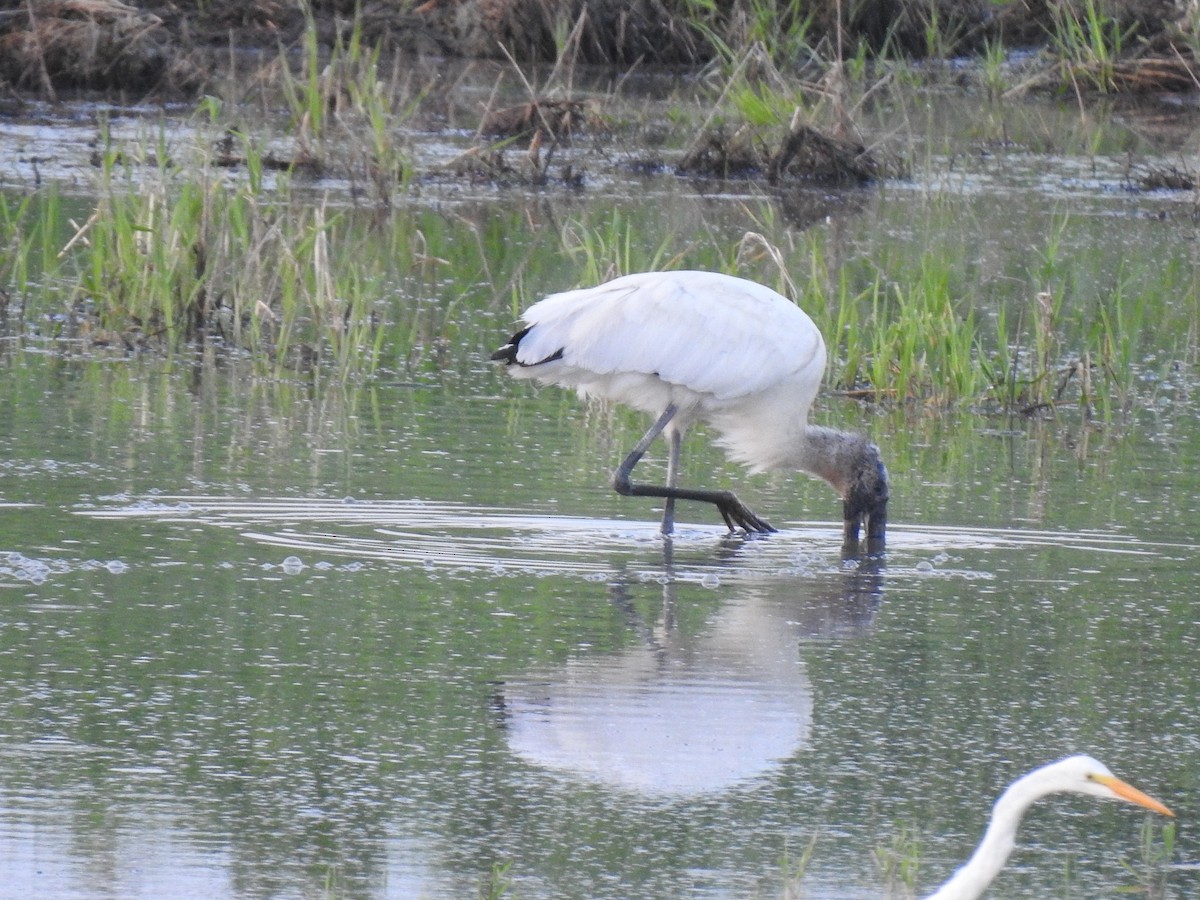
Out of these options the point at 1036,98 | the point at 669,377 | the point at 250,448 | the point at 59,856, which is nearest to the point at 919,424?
the point at 669,377

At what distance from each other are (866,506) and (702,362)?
2.31ft

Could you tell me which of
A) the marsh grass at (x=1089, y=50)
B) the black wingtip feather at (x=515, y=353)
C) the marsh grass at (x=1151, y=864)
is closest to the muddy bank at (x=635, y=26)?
the marsh grass at (x=1089, y=50)

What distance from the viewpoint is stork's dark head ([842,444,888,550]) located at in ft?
23.7

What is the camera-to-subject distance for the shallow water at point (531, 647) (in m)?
4.11

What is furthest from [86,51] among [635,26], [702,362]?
[702,362]

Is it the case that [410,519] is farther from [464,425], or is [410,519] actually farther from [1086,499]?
[1086,499]

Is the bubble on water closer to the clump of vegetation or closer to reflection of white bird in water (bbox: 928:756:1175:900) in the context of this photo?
reflection of white bird in water (bbox: 928:756:1175:900)

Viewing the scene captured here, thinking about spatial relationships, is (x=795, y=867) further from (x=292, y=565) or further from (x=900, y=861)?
(x=292, y=565)

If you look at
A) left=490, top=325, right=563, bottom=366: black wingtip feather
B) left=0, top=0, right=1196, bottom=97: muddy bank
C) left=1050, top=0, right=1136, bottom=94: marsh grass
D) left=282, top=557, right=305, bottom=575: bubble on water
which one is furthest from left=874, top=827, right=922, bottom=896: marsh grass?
left=1050, top=0, right=1136, bottom=94: marsh grass

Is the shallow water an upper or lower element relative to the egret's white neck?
lower

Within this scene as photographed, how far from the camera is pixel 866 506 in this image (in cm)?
724

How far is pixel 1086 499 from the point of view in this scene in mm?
7789

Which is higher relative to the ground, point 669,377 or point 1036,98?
point 669,377

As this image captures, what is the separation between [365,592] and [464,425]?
255 cm
